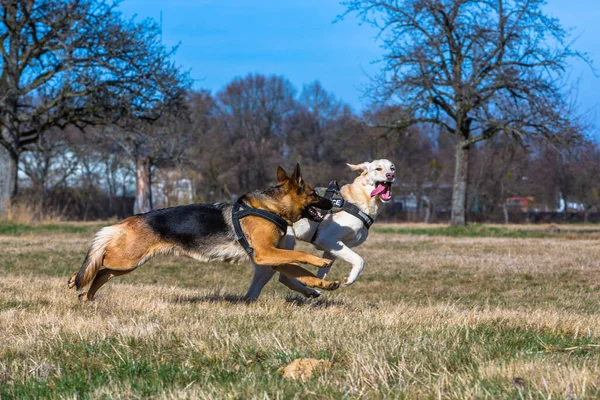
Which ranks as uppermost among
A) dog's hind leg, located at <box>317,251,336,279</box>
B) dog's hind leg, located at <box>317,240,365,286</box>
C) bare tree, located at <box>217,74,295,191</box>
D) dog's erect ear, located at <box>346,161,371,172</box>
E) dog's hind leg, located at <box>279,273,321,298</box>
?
bare tree, located at <box>217,74,295,191</box>

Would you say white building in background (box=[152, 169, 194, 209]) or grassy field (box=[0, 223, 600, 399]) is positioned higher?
white building in background (box=[152, 169, 194, 209])

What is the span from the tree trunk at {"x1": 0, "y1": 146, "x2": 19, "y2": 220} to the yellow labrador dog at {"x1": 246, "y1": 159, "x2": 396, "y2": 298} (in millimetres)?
19557

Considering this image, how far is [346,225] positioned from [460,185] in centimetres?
2168

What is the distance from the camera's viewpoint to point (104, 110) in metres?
24.0

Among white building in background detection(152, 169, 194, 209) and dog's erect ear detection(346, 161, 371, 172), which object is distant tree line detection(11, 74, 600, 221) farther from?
dog's erect ear detection(346, 161, 371, 172)

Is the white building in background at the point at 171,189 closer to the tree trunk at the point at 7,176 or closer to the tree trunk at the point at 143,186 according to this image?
the tree trunk at the point at 143,186

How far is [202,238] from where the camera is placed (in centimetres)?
680

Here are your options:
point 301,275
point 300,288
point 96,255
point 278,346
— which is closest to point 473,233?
point 300,288

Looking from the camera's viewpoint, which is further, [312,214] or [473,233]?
[473,233]

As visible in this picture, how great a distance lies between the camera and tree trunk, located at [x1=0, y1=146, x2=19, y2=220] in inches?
965

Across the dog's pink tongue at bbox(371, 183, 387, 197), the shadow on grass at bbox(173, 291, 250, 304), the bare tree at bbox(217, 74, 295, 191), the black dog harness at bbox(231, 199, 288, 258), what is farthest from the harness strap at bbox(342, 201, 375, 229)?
the bare tree at bbox(217, 74, 295, 191)

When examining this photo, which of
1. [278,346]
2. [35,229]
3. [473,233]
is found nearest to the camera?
[278,346]

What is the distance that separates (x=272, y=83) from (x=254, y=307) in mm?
68035

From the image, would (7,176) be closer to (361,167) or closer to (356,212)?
(361,167)
